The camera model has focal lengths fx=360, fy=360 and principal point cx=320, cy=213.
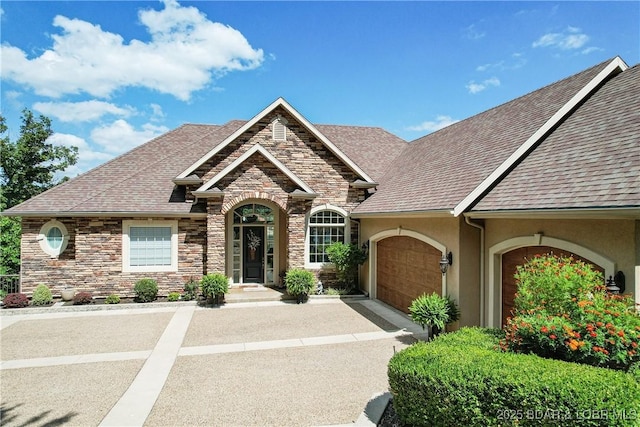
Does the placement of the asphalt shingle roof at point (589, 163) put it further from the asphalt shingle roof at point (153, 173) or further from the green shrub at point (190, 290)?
the green shrub at point (190, 290)

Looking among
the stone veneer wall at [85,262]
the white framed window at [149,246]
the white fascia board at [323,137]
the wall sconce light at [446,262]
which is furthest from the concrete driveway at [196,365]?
the white fascia board at [323,137]

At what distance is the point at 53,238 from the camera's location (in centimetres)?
1352

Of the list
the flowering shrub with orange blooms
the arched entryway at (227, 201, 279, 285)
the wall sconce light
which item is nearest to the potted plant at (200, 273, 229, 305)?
the arched entryway at (227, 201, 279, 285)

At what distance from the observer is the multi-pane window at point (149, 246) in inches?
539

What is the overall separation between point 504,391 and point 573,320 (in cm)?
176

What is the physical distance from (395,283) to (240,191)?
6631 mm

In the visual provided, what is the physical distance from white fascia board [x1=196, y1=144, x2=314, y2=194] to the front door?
2.83m

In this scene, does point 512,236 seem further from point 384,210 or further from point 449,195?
point 384,210

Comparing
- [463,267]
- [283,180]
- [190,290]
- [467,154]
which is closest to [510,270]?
[463,267]

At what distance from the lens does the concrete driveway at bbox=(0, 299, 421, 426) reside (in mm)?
5684

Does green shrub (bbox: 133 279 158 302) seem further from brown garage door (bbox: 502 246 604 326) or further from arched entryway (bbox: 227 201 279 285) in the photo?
brown garage door (bbox: 502 246 604 326)

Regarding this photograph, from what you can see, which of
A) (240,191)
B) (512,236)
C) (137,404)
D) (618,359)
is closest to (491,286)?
(512,236)

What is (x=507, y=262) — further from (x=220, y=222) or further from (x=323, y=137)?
(x=220, y=222)

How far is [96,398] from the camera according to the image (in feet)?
20.2
